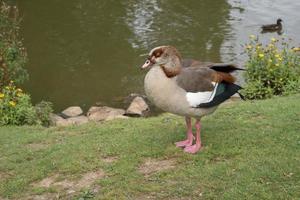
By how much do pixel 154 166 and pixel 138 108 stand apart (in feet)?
20.6

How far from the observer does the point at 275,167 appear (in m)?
6.02

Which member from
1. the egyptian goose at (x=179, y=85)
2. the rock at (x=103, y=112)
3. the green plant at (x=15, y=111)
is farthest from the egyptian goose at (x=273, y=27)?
the egyptian goose at (x=179, y=85)

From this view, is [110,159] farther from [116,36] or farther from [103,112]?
[116,36]

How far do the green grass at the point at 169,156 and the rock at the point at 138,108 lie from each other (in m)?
3.65

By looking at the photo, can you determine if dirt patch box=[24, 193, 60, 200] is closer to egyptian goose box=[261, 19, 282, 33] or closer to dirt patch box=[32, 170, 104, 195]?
A: dirt patch box=[32, 170, 104, 195]

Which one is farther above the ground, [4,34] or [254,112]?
[4,34]

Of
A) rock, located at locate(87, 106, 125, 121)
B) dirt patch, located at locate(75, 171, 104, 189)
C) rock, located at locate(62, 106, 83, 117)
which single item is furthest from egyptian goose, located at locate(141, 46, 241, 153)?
rock, located at locate(62, 106, 83, 117)

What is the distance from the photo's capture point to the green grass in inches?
227

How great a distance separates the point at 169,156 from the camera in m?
6.70

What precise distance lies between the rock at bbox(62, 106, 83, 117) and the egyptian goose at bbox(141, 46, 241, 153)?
21.5ft

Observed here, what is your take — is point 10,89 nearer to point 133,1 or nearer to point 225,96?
point 225,96

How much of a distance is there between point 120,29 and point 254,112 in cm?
1117

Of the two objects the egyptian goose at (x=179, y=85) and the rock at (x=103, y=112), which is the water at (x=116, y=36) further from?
the egyptian goose at (x=179, y=85)

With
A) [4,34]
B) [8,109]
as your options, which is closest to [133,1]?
[4,34]
